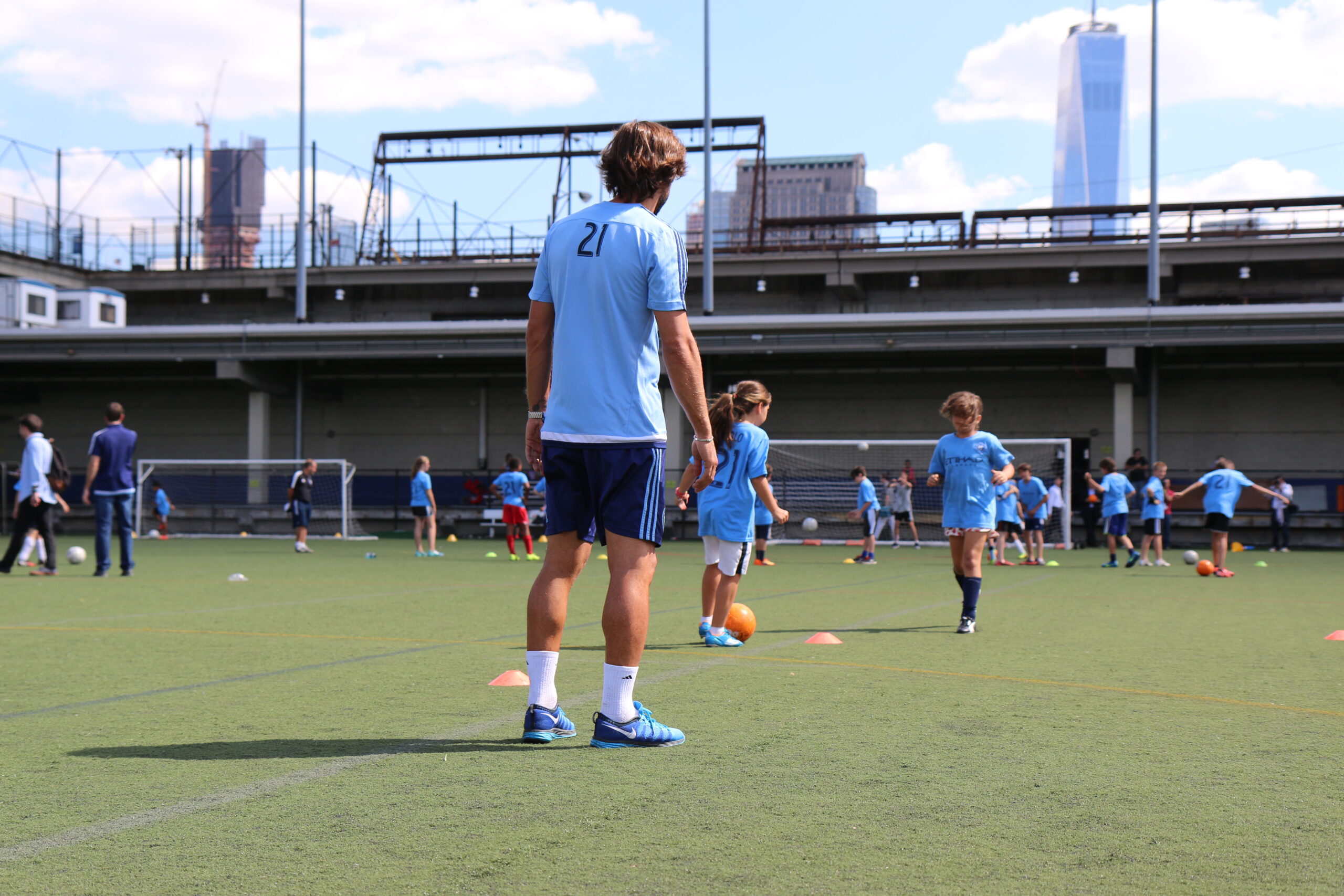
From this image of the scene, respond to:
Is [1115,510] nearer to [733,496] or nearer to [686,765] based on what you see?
[733,496]

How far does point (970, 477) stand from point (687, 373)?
5377 mm

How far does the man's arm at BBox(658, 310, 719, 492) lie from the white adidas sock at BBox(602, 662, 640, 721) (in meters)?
0.71

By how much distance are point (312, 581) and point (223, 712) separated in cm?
966

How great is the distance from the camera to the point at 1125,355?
29.8m

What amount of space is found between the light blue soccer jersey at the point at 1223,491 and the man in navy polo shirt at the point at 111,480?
13.4 metres

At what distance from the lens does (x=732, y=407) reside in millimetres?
8383

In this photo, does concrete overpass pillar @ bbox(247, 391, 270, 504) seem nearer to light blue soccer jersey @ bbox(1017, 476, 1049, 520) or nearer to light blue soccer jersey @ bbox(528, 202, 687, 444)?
light blue soccer jersey @ bbox(1017, 476, 1049, 520)

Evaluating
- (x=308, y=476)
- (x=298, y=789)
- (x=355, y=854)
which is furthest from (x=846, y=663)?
(x=308, y=476)

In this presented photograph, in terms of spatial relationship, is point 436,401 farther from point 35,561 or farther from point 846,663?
point 846,663

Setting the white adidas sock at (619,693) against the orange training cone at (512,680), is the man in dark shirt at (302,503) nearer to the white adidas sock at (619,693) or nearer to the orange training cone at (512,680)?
the orange training cone at (512,680)

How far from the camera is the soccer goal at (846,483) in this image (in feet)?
92.2

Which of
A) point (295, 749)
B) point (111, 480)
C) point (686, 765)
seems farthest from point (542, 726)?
point (111, 480)

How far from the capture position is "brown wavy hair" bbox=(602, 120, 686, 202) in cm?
441

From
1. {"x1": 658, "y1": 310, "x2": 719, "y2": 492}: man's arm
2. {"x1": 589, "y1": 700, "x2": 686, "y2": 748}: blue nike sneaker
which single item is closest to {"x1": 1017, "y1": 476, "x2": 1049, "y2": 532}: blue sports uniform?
{"x1": 658, "y1": 310, "x2": 719, "y2": 492}: man's arm
